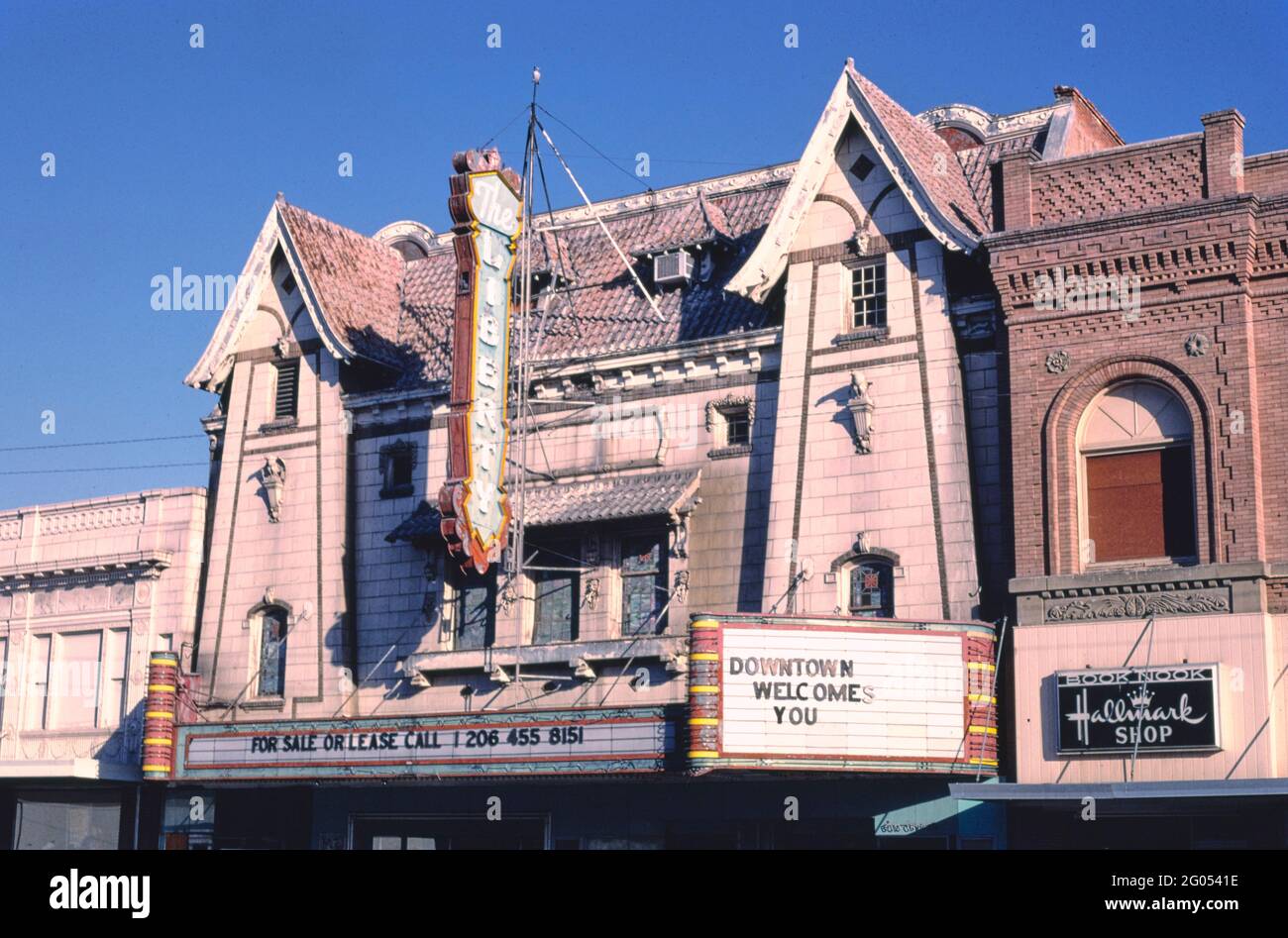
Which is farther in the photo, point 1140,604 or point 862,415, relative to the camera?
point 862,415

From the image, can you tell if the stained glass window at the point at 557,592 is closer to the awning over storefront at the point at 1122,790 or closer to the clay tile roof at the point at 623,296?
the clay tile roof at the point at 623,296

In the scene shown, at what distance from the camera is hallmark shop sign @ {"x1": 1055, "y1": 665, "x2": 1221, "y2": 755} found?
29703mm

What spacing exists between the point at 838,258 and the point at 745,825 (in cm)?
1135

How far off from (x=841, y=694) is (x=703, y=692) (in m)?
2.45

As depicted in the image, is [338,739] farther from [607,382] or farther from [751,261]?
[751,261]

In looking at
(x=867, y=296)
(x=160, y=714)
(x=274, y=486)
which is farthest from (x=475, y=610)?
(x=867, y=296)

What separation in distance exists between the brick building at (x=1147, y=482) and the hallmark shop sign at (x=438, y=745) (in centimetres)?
723

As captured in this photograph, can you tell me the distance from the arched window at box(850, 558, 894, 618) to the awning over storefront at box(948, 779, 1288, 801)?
4585 millimetres

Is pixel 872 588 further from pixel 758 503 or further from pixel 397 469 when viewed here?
pixel 397 469

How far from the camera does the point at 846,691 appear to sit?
31.6 m

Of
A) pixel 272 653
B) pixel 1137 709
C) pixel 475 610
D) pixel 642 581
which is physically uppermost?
pixel 642 581

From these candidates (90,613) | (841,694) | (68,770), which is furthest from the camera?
(90,613)

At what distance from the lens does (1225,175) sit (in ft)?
103
